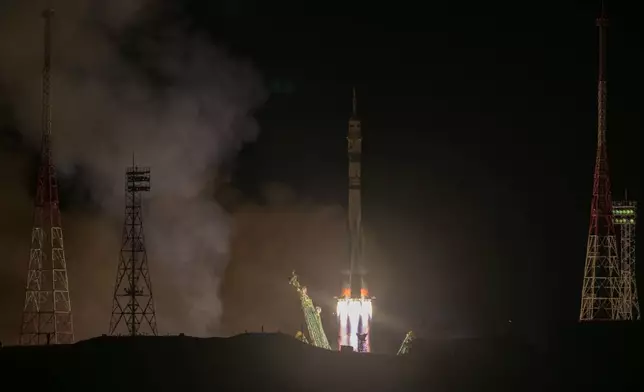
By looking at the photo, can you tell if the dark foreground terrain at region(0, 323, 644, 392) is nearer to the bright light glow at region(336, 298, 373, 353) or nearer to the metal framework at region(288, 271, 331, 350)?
the bright light glow at region(336, 298, 373, 353)

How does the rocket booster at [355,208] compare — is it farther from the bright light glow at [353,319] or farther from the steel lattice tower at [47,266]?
the steel lattice tower at [47,266]

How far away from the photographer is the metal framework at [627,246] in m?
64.2

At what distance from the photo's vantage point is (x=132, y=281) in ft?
185

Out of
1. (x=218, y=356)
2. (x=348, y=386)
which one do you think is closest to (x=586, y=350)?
(x=348, y=386)

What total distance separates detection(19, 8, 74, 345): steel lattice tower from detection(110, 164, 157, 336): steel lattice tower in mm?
2215

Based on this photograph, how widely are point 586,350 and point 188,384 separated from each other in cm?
1870

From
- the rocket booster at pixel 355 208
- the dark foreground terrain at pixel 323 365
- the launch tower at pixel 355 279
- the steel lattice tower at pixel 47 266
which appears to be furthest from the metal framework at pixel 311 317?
the steel lattice tower at pixel 47 266

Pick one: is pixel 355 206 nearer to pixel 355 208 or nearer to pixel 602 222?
pixel 355 208

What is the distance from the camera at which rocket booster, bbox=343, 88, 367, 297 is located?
6806 cm

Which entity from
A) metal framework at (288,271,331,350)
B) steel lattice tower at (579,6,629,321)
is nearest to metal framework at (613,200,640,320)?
steel lattice tower at (579,6,629,321)

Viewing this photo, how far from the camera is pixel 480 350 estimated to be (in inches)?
2411

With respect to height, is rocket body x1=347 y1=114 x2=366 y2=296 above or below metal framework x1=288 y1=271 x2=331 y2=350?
above

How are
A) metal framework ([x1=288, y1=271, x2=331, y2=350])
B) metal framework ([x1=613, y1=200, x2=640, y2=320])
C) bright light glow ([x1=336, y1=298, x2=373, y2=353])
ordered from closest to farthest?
metal framework ([x1=613, y1=200, x2=640, y2=320])
metal framework ([x1=288, y1=271, x2=331, y2=350])
bright light glow ([x1=336, y1=298, x2=373, y2=353])

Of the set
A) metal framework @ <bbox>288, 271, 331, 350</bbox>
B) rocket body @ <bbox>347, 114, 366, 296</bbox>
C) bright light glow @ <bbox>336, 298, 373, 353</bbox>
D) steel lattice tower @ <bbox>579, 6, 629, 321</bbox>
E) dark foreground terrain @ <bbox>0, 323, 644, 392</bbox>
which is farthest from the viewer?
bright light glow @ <bbox>336, 298, 373, 353</bbox>
